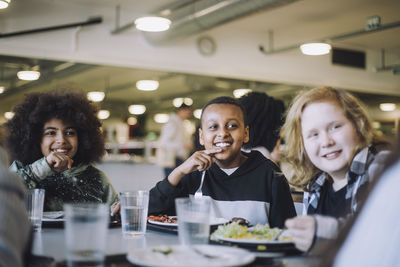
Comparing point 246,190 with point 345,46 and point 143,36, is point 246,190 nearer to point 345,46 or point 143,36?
point 143,36

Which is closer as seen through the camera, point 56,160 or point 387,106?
point 56,160

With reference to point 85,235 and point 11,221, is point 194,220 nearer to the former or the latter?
point 85,235

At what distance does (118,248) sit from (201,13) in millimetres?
4053

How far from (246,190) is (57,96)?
3.31 ft

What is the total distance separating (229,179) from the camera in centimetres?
182

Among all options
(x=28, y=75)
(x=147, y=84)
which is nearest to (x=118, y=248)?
(x=28, y=75)

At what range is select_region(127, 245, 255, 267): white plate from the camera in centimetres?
86

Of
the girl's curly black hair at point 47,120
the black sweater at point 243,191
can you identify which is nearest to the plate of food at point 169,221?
the black sweater at point 243,191

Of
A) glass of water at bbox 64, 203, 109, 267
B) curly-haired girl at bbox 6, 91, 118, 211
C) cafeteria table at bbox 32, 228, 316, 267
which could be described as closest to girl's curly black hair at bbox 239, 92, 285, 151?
curly-haired girl at bbox 6, 91, 118, 211

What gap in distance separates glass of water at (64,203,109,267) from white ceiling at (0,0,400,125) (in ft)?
12.2

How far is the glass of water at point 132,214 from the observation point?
1235 millimetres

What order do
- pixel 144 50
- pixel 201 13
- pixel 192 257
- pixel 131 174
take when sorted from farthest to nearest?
pixel 131 174 → pixel 144 50 → pixel 201 13 → pixel 192 257

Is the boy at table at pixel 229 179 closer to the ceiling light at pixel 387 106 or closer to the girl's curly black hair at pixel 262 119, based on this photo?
the girl's curly black hair at pixel 262 119

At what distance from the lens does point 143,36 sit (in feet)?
18.8
